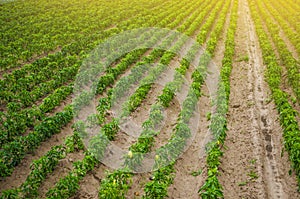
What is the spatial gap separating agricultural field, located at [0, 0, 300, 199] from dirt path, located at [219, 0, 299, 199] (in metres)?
0.04

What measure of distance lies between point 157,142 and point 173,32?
1461 centimetres

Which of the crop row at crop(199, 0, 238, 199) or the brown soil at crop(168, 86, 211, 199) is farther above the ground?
the crop row at crop(199, 0, 238, 199)

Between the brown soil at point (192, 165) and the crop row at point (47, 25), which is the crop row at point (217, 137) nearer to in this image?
the brown soil at point (192, 165)

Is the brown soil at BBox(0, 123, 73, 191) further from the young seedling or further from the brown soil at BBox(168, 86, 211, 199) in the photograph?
the young seedling

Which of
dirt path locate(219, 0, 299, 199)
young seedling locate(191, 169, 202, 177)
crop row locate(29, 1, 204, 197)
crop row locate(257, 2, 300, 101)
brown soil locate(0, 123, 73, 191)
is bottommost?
dirt path locate(219, 0, 299, 199)

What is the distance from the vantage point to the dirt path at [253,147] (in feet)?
25.3

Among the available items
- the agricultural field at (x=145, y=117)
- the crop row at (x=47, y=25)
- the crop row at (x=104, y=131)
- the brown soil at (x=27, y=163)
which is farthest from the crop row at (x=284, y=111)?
the crop row at (x=47, y=25)

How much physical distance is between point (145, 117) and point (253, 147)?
428 cm

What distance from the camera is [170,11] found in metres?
29.9

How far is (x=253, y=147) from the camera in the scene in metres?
9.34

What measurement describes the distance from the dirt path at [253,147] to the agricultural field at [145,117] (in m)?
0.04

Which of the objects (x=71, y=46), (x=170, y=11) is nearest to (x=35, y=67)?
(x=71, y=46)

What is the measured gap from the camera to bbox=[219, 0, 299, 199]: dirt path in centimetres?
770

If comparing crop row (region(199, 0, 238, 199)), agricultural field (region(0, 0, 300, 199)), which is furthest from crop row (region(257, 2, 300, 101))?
crop row (region(199, 0, 238, 199))
